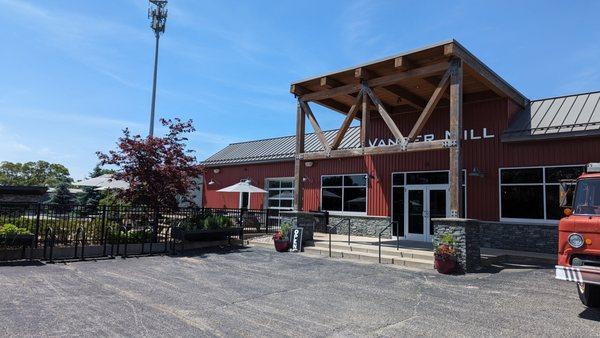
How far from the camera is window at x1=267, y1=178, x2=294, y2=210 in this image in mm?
22281

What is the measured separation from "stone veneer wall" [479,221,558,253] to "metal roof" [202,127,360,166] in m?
7.12

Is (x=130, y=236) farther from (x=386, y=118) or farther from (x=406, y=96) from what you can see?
(x=406, y=96)

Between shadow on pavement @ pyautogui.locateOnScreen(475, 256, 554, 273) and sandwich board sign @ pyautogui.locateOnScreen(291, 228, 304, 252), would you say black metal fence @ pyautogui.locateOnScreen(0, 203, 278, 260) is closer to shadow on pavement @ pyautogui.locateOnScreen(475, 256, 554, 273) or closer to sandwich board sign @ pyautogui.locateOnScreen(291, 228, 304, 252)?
sandwich board sign @ pyautogui.locateOnScreen(291, 228, 304, 252)

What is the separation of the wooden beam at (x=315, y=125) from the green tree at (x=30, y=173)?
54496 millimetres

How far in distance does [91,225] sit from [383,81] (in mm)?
10511

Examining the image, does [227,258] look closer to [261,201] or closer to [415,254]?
[415,254]

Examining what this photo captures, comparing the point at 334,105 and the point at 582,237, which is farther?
the point at 334,105

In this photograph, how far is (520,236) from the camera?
44.8ft

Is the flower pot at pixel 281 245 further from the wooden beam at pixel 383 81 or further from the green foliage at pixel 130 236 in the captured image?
the wooden beam at pixel 383 81

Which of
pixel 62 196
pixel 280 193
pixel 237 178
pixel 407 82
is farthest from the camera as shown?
pixel 62 196

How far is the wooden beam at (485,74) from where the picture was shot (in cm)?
1164

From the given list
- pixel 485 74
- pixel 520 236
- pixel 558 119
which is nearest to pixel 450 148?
pixel 485 74

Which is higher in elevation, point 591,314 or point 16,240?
point 16,240

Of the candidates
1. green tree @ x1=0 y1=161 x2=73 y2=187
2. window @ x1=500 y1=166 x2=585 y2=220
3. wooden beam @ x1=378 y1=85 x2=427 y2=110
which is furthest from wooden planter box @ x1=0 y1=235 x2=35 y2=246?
green tree @ x1=0 y1=161 x2=73 y2=187
